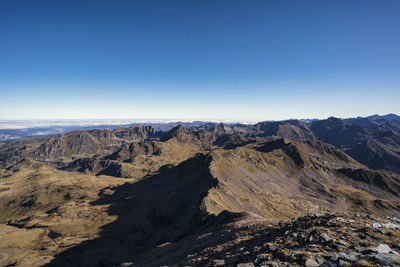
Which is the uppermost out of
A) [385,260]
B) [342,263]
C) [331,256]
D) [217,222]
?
[385,260]

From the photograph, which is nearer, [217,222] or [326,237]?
[326,237]

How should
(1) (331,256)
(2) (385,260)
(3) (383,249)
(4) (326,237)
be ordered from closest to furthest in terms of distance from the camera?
(2) (385,260)
(1) (331,256)
(3) (383,249)
(4) (326,237)

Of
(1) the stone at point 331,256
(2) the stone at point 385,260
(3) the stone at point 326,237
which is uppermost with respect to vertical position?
(2) the stone at point 385,260

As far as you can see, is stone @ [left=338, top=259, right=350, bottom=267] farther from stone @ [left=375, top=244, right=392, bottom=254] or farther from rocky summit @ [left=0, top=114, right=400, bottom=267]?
stone @ [left=375, top=244, right=392, bottom=254]

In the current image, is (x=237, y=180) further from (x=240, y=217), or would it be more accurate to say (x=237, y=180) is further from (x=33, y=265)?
(x=33, y=265)

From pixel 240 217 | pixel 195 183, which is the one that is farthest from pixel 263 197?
pixel 240 217

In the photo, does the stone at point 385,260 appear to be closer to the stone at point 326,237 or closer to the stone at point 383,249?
the stone at point 383,249

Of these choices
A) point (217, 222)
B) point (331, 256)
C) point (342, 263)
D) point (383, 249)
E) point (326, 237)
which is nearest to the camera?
→ point (342, 263)

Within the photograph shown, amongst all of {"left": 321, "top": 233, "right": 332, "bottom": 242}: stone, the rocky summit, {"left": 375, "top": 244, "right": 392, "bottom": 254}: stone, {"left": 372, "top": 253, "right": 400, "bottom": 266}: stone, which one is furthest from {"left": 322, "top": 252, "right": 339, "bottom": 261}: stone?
{"left": 321, "top": 233, "right": 332, "bottom": 242}: stone

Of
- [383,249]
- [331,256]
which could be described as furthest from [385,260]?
[383,249]

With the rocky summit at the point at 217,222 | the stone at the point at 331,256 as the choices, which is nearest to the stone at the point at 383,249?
the rocky summit at the point at 217,222

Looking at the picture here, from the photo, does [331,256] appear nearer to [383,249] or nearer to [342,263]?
[342,263]

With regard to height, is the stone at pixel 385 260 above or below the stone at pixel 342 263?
above
